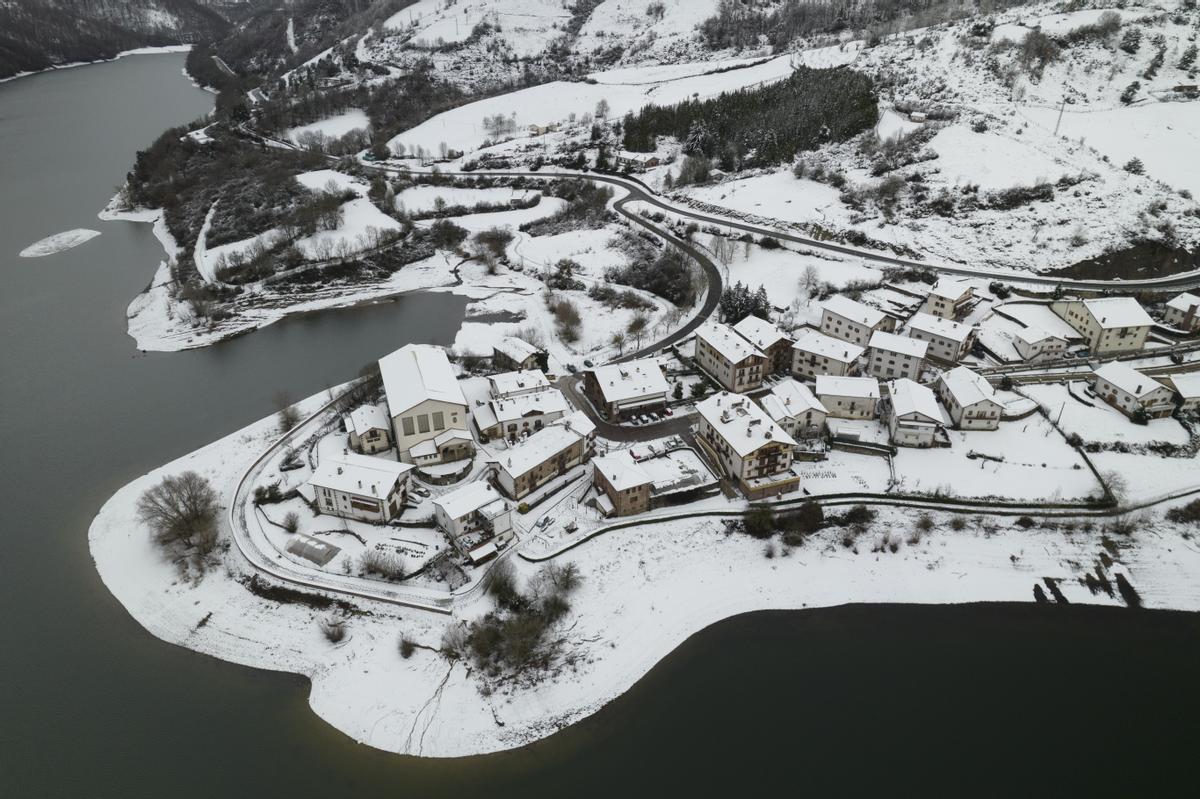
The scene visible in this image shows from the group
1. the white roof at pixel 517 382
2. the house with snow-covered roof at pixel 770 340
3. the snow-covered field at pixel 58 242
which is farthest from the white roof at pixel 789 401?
the snow-covered field at pixel 58 242

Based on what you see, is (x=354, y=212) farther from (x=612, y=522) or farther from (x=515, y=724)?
(x=515, y=724)

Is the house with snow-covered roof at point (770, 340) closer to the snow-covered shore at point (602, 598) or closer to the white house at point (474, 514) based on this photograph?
the snow-covered shore at point (602, 598)

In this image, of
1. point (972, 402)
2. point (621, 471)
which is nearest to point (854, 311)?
point (972, 402)

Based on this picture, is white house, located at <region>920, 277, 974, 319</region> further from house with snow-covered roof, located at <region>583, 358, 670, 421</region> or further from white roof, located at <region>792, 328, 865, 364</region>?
house with snow-covered roof, located at <region>583, 358, 670, 421</region>

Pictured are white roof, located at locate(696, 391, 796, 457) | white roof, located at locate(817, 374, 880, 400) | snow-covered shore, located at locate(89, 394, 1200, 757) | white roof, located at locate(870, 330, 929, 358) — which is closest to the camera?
snow-covered shore, located at locate(89, 394, 1200, 757)

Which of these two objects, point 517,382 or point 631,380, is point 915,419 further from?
point 517,382

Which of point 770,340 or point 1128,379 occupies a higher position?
point 770,340

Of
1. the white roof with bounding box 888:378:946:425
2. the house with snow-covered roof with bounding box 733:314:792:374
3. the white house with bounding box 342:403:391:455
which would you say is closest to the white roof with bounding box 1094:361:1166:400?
the white roof with bounding box 888:378:946:425
